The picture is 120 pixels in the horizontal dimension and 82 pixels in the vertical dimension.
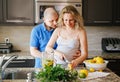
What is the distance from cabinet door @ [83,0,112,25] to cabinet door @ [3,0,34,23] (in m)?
0.87

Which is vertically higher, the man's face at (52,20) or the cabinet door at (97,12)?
the cabinet door at (97,12)

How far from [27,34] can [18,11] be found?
0.60 meters

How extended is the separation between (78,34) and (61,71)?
2.71 ft

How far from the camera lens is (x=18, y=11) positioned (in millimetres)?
4164

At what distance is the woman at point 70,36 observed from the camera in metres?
2.59

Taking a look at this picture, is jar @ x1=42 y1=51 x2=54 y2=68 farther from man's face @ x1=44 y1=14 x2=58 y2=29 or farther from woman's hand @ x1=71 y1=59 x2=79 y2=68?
man's face @ x1=44 y1=14 x2=58 y2=29

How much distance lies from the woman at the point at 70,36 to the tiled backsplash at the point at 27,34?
2.02 m

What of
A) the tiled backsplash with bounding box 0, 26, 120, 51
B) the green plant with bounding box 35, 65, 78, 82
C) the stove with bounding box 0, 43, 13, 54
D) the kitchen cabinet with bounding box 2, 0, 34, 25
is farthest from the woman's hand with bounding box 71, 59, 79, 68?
A: the tiled backsplash with bounding box 0, 26, 120, 51

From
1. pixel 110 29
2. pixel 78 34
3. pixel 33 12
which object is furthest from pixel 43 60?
pixel 110 29

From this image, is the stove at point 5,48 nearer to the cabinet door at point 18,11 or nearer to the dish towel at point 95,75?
the cabinet door at point 18,11

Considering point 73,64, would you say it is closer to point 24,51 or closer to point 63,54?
point 63,54

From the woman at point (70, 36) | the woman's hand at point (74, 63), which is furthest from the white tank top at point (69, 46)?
the woman's hand at point (74, 63)

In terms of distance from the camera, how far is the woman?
8.50 feet

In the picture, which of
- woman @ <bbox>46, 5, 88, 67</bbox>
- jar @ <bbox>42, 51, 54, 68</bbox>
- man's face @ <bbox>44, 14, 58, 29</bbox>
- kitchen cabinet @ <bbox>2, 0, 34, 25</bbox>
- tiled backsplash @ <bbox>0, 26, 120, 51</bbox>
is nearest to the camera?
jar @ <bbox>42, 51, 54, 68</bbox>
